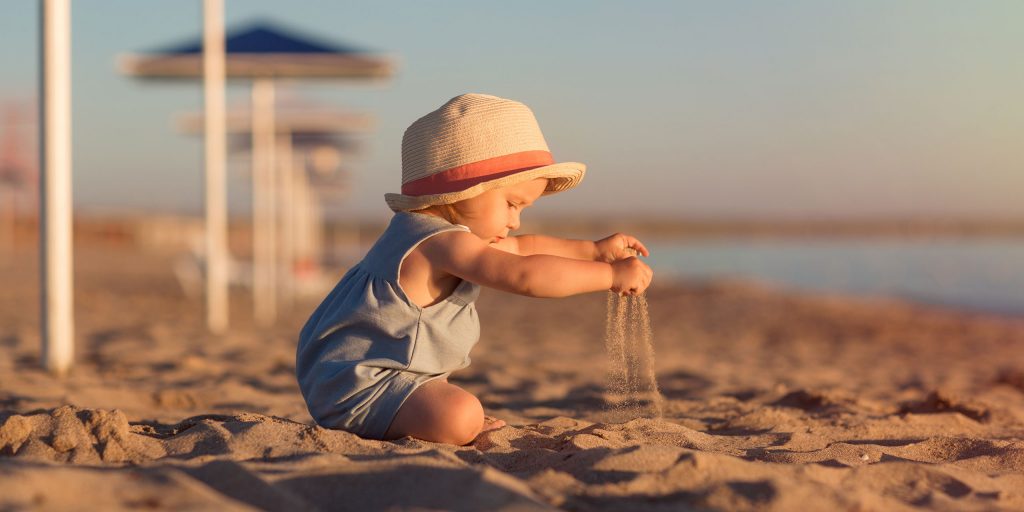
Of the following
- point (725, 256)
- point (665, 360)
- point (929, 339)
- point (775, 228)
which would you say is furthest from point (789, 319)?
point (775, 228)

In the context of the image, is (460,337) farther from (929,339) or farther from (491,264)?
(929,339)

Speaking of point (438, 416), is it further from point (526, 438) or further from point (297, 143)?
point (297, 143)

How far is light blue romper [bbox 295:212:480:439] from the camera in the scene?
2.89 meters

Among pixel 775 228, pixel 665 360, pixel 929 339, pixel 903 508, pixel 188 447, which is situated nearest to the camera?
pixel 903 508

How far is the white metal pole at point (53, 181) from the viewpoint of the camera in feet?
17.3

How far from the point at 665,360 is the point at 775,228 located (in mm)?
107877

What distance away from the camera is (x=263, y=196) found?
14.8 meters

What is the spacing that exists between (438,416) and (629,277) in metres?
0.69

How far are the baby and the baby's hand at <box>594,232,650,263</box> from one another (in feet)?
0.89

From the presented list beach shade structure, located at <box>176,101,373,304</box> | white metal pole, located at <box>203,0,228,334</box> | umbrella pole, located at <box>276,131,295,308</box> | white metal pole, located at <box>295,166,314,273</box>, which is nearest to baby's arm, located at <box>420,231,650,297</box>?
white metal pole, located at <box>203,0,228,334</box>

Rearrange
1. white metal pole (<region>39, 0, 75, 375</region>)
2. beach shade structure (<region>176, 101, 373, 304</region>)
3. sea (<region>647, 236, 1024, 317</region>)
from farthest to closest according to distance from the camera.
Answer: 1. sea (<region>647, 236, 1024, 317</region>)
2. beach shade structure (<region>176, 101, 373, 304</region>)
3. white metal pole (<region>39, 0, 75, 375</region>)

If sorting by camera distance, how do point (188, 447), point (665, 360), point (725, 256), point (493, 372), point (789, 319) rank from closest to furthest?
point (188, 447), point (493, 372), point (665, 360), point (789, 319), point (725, 256)

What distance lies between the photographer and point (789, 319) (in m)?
14.3

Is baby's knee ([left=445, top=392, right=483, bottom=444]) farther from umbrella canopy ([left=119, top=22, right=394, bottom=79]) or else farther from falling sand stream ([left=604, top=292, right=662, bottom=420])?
umbrella canopy ([left=119, top=22, right=394, bottom=79])
